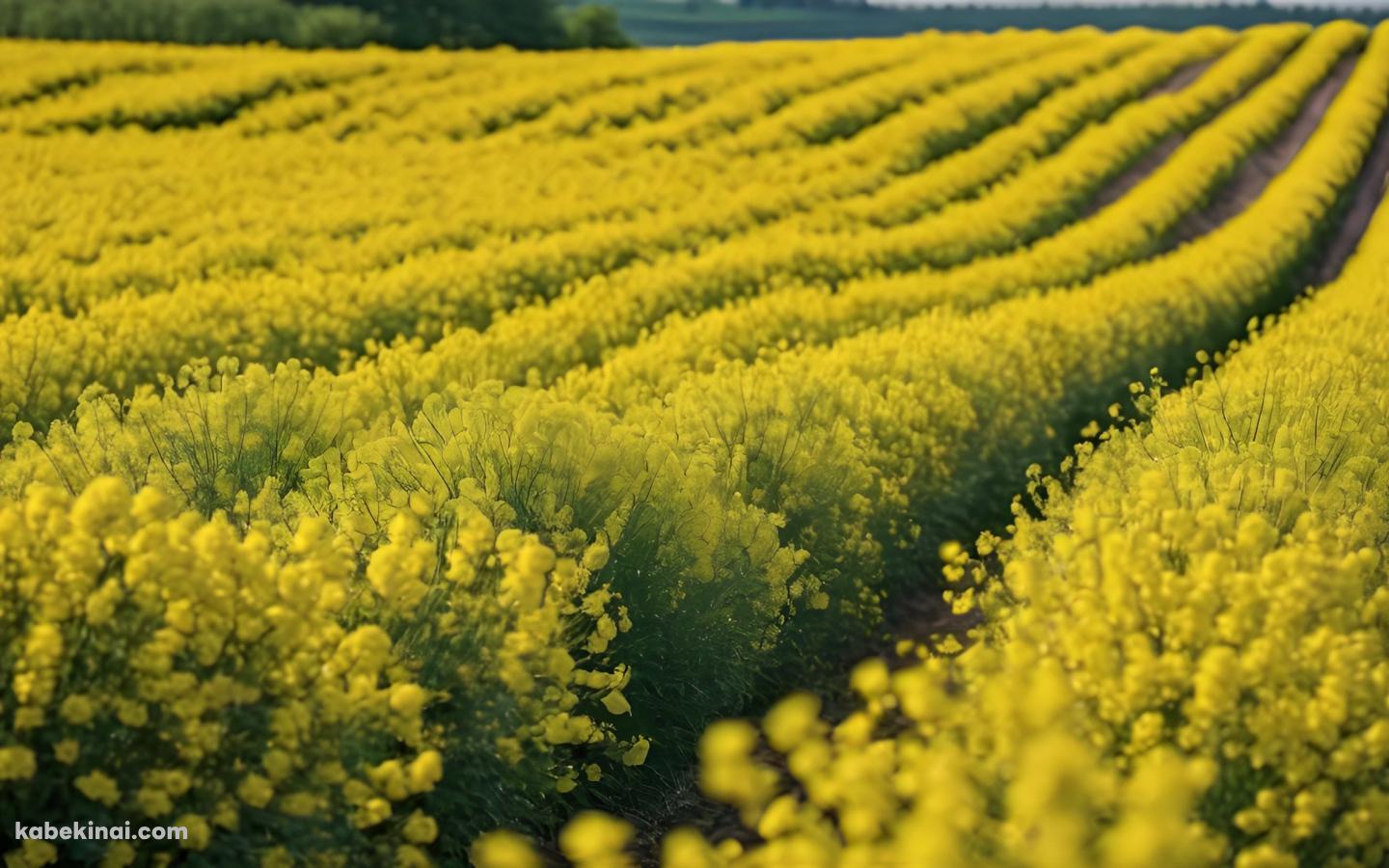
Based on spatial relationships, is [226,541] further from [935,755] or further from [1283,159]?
[1283,159]

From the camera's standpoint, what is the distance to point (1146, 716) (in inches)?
159

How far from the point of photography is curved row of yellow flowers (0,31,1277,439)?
965 centimetres

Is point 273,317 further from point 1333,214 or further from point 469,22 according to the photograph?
point 469,22

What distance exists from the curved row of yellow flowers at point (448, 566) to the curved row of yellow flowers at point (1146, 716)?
771 mm

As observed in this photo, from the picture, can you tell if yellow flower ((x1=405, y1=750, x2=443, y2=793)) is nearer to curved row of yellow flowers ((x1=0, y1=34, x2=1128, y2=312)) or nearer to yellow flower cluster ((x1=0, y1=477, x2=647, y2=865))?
yellow flower cluster ((x1=0, y1=477, x2=647, y2=865))

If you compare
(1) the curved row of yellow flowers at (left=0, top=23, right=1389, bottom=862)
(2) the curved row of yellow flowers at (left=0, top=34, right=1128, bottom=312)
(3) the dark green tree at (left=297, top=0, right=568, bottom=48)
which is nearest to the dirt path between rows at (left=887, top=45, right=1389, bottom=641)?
(2) the curved row of yellow flowers at (left=0, top=34, right=1128, bottom=312)

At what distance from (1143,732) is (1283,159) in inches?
1114

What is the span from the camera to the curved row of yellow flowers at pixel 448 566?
3953 millimetres

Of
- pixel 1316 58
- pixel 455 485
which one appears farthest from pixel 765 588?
pixel 1316 58

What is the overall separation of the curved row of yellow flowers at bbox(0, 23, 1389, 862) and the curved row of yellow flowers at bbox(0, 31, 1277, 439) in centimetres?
113

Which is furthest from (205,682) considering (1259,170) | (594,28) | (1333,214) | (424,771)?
(594,28)

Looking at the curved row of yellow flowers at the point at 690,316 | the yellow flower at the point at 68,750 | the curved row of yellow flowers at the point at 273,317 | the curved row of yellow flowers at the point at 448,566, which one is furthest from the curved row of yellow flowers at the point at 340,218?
the yellow flower at the point at 68,750

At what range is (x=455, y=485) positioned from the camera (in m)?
6.00

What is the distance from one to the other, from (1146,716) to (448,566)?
100 inches
